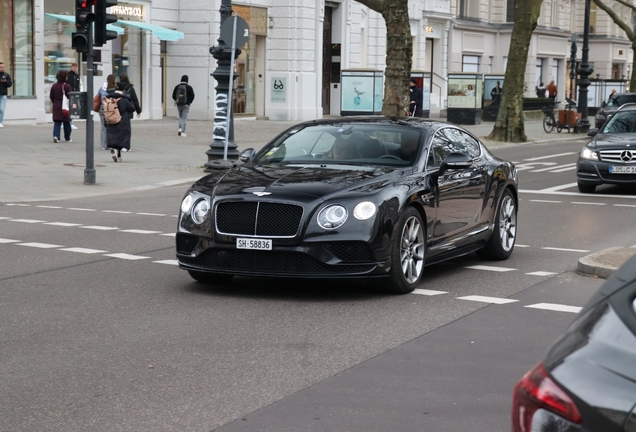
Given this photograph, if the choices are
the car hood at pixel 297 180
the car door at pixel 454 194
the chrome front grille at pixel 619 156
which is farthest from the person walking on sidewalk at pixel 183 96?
the car hood at pixel 297 180

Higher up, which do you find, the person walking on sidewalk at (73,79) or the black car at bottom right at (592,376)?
the person walking on sidewalk at (73,79)

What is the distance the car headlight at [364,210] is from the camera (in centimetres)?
849

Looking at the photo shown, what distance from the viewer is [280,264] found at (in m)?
8.49

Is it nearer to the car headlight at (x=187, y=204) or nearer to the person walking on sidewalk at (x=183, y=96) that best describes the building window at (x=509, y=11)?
the person walking on sidewalk at (x=183, y=96)

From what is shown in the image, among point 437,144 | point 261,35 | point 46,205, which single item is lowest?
point 46,205

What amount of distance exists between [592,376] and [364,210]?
6046mm

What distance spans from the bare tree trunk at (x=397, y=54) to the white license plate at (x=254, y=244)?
69.5 feet

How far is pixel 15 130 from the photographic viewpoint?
30734mm

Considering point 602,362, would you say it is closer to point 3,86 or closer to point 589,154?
point 589,154

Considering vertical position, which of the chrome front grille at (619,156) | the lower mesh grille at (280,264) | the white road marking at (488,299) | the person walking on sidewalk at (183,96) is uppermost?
the person walking on sidewalk at (183,96)

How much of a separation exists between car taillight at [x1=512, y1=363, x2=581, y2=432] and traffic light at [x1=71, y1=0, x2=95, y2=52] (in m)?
16.4

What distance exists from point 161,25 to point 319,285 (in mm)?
32756

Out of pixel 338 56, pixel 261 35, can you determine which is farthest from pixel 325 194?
pixel 338 56

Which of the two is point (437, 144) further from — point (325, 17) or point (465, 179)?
point (325, 17)
